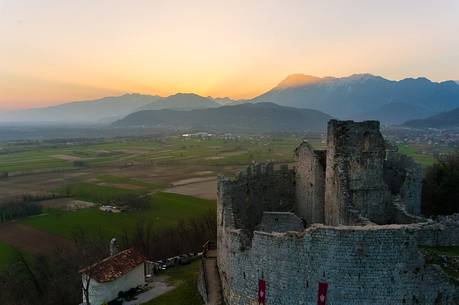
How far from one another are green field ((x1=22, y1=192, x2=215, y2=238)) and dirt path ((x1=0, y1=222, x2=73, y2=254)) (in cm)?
155

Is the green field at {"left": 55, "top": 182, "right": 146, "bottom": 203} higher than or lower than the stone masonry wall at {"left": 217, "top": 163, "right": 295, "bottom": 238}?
lower

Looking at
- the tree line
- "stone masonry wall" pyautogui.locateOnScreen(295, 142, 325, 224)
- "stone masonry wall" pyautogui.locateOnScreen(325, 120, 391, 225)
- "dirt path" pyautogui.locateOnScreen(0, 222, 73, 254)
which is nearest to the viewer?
"stone masonry wall" pyautogui.locateOnScreen(325, 120, 391, 225)

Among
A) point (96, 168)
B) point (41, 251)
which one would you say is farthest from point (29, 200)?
point (96, 168)

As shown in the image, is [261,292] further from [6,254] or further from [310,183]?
[6,254]

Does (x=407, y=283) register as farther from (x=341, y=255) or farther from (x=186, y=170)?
(x=186, y=170)

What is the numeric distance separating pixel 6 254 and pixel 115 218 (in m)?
17.9

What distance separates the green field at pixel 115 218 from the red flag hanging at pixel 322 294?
4778 centimetres

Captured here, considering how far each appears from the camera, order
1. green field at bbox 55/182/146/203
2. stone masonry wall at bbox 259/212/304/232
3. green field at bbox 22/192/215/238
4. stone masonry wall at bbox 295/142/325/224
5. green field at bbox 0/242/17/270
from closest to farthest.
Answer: stone masonry wall at bbox 295/142/325/224 → stone masonry wall at bbox 259/212/304/232 → green field at bbox 0/242/17/270 → green field at bbox 22/192/215/238 → green field at bbox 55/182/146/203

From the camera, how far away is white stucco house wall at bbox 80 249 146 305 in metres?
31.6

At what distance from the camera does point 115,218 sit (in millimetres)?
72688

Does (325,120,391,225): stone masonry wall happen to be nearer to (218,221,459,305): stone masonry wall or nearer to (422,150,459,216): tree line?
(218,221,459,305): stone masonry wall

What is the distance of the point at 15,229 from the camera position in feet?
232

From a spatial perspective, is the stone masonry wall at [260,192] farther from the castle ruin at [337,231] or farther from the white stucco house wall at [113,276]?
the white stucco house wall at [113,276]

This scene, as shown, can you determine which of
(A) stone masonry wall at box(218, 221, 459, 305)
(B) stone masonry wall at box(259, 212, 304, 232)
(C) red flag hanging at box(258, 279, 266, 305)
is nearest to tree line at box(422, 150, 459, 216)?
(B) stone masonry wall at box(259, 212, 304, 232)
